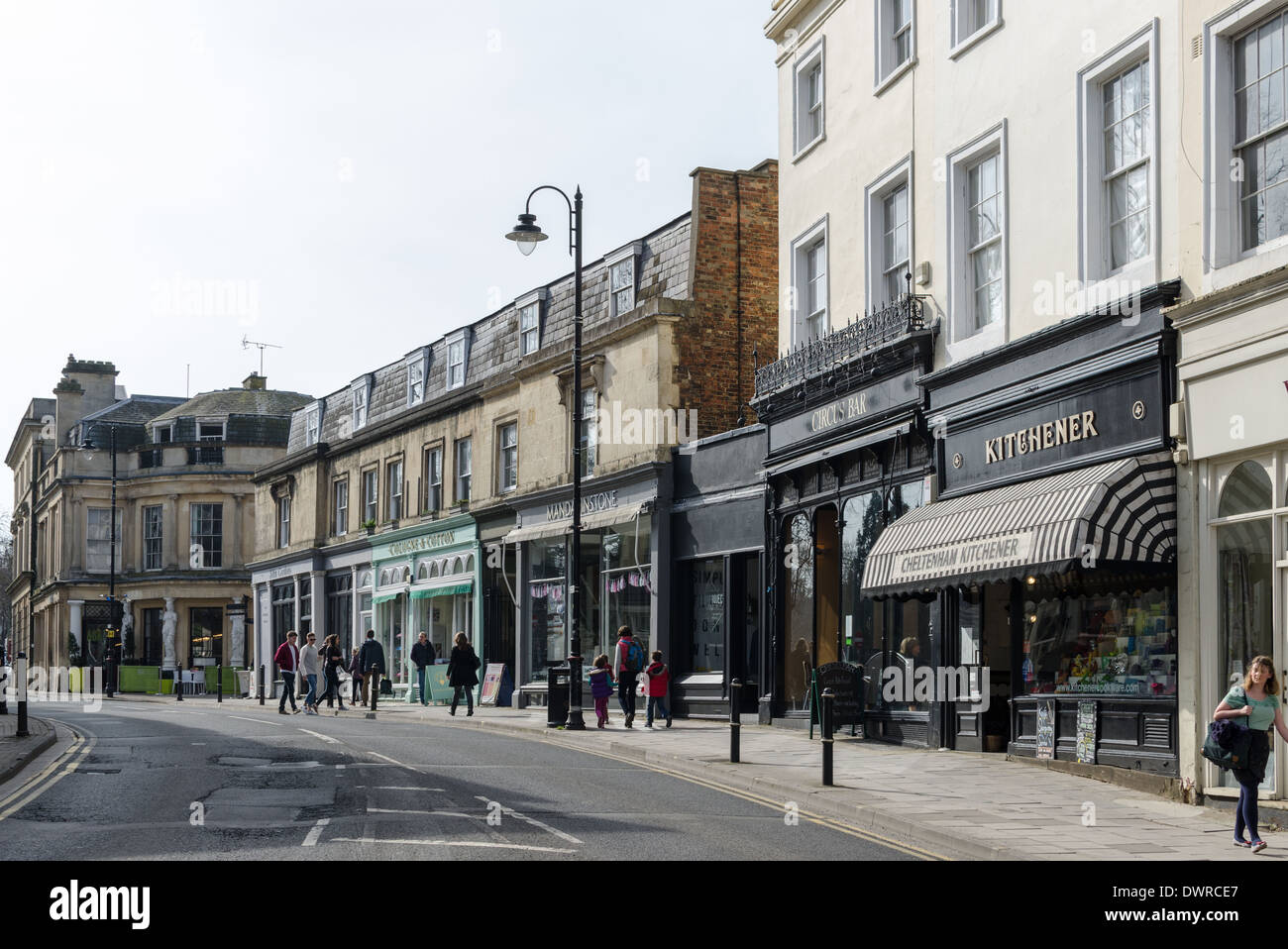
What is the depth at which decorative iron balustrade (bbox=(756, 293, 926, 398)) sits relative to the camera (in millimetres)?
21094

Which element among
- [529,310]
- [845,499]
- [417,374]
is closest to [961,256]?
[845,499]

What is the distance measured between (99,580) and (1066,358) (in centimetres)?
6897

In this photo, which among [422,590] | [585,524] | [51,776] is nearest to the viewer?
[51,776]

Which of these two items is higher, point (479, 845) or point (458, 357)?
point (458, 357)

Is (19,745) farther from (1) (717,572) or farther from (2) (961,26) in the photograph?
(2) (961,26)

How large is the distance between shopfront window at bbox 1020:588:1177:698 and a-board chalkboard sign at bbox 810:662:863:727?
359 centimetres

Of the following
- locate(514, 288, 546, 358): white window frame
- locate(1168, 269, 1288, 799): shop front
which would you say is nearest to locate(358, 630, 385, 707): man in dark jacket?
locate(514, 288, 546, 358): white window frame

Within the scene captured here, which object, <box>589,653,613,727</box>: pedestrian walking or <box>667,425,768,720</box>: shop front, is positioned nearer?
<box>589,653,613,727</box>: pedestrian walking

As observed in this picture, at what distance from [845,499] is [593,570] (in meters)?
10.9

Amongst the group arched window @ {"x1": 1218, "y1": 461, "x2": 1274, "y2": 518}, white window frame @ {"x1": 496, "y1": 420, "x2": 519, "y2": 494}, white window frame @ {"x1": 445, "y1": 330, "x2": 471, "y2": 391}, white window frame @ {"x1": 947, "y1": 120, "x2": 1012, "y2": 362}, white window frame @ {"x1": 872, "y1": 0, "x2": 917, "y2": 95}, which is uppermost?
white window frame @ {"x1": 872, "y1": 0, "x2": 917, "y2": 95}

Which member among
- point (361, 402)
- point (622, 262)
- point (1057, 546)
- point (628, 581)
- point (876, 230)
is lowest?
point (628, 581)

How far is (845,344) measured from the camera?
23.2 metres

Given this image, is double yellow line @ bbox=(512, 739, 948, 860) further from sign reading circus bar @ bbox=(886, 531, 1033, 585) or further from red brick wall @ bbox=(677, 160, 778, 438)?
red brick wall @ bbox=(677, 160, 778, 438)

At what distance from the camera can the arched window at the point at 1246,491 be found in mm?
13938
